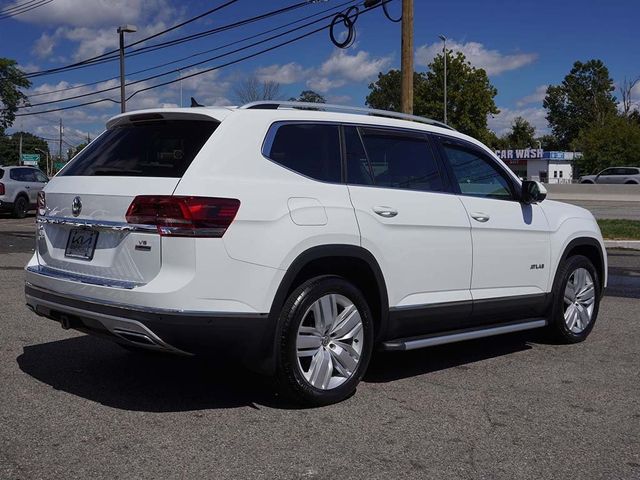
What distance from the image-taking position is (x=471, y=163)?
6.08 meters

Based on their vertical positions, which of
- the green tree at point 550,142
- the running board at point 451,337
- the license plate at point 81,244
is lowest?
the running board at point 451,337

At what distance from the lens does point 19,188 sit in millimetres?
24234

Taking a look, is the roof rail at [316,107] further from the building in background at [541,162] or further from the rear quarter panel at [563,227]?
the building in background at [541,162]

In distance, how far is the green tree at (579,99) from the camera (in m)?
108

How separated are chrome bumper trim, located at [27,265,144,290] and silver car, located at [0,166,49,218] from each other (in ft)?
64.0

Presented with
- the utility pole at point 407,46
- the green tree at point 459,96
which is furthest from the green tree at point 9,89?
the utility pole at point 407,46

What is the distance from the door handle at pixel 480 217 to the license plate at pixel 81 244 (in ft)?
9.13

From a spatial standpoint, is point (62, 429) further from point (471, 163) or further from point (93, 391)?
point (471, 163)

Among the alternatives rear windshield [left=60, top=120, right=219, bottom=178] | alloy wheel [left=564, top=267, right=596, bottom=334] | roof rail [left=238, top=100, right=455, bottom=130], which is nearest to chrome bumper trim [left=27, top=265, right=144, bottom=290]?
rear windshield [left=60, top=120, right=219, bottom=178]

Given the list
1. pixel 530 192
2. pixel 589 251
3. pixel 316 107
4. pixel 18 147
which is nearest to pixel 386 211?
pixel 316 107

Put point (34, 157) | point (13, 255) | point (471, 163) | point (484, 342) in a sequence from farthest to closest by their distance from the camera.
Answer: point (34, 157) → point (13, 255) → point (484, 342) → point (471, 163)

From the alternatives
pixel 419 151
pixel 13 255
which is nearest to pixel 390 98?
pixel 13 255

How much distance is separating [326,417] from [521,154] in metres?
84.2

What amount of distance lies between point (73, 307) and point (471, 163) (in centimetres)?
325
